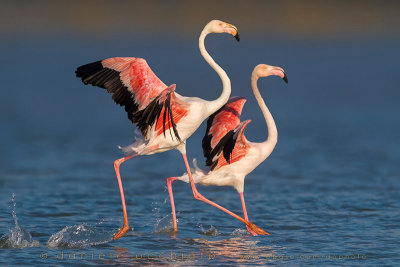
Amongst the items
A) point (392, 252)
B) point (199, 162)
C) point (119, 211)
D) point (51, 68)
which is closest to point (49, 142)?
point (199, 162)

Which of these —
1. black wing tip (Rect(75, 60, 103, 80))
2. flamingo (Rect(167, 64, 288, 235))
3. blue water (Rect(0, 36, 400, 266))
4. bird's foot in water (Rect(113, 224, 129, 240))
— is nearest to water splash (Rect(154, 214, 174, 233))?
blue water (Rect(0, 36, 400, 266))

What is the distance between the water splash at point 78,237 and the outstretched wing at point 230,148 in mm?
1534

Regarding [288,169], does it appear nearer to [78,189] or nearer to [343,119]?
[78,189]

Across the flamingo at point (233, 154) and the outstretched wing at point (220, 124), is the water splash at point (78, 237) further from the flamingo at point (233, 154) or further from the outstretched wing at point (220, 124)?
A: the outstretched wing at point (220, 124)

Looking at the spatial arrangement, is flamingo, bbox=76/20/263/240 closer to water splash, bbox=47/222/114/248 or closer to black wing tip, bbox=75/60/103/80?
black wing tip, bbox=75/60/103/80

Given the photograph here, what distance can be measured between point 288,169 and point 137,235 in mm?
5451

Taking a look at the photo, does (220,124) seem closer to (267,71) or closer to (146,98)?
(267,71)

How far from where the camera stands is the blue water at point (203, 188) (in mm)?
9461

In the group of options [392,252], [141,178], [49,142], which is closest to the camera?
[392,252]

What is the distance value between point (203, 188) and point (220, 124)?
2.81m

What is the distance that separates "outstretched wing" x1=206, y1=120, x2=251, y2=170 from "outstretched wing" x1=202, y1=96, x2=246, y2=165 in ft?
0.43

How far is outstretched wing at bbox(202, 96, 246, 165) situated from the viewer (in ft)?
35.6

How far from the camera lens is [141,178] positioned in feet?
46.7

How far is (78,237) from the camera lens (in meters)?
9.68
